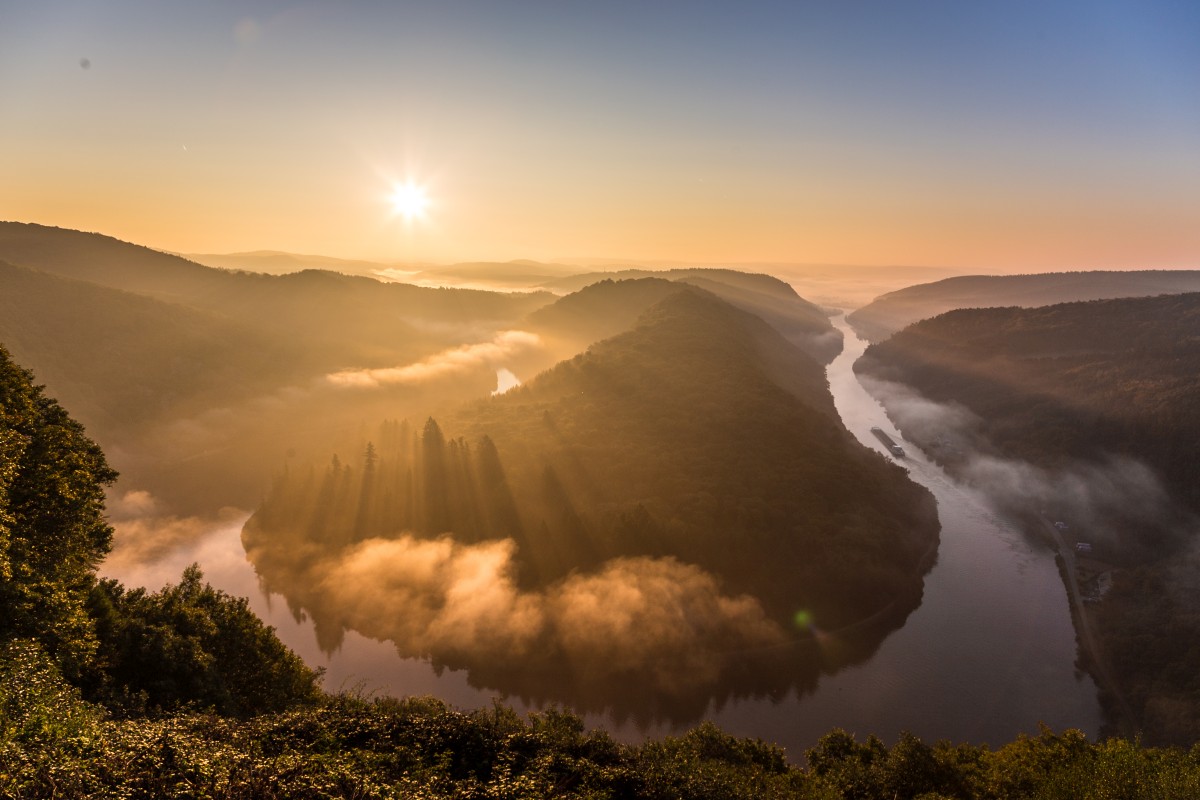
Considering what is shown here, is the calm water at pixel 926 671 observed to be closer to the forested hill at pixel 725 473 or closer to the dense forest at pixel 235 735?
the forested hill at pixel 725 473

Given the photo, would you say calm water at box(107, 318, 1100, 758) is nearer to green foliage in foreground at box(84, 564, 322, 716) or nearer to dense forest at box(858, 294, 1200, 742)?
dense forest at box(858, 294, 1200, 742)

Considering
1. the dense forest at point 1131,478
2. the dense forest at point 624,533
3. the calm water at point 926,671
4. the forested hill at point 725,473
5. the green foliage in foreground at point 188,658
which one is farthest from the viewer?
the forested hill at point 725,473

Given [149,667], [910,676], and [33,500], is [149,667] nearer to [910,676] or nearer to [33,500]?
[33,500]

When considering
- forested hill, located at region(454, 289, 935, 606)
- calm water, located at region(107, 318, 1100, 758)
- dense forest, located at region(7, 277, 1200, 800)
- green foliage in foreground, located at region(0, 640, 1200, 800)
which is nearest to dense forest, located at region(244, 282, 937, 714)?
forested hill, located at region(454, 289, 935, 606)

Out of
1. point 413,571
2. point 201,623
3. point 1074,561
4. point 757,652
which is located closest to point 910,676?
point 757,652

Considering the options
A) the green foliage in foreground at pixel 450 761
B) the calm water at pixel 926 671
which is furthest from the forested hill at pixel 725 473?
the green foliage in foreground at pixel 450 761
